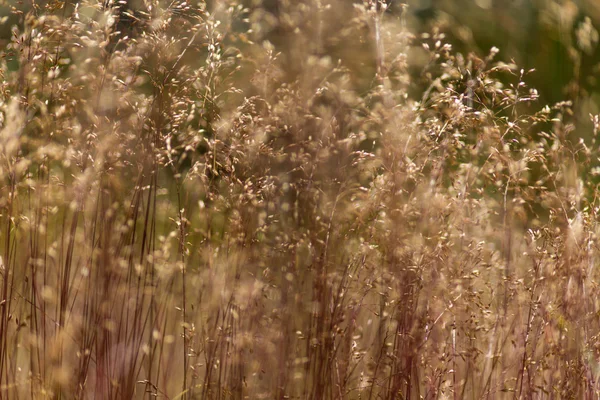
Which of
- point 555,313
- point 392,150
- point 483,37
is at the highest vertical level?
point 483,37

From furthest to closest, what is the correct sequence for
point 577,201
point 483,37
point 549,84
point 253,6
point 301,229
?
1. point 549,84
2. point 483,37
3. point 253,6
4. point 577,201
5. point 301,229

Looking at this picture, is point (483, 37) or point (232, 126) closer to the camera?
point (232, 126)

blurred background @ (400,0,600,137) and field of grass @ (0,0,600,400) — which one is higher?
blurred background @ (400,0,600,137)

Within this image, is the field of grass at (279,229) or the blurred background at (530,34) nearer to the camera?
the field of grass at (279,229)

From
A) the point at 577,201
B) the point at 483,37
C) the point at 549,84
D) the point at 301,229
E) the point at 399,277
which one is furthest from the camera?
the point at 549,84

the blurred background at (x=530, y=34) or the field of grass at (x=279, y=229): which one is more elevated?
the blurred background at (x=530, y=34)

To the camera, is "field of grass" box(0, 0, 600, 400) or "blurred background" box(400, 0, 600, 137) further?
"blurred background" box(400, 0, 600, 137)

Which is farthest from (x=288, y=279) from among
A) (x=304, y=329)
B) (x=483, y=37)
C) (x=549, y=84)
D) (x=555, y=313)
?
(x=549, y=84)

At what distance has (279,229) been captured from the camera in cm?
196

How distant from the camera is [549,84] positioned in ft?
21.1

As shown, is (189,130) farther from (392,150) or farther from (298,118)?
(392,150)

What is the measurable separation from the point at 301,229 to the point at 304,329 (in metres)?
0.27

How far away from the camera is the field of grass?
1.73 m

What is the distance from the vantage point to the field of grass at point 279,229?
1734mm
